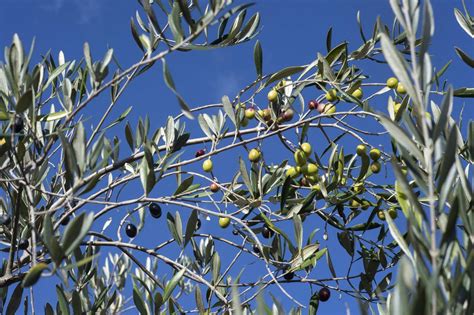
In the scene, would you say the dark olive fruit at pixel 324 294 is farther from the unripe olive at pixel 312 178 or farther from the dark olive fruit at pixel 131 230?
the dark olive fruit at pixel 131 230

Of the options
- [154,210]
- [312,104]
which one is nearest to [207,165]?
[154,210]

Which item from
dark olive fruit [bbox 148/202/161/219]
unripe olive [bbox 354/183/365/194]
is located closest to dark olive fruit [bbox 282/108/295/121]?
unripe olive [bbox 354/183/365/194]

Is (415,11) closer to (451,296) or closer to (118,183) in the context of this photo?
(451,296)

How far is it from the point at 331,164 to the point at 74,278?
1.22 meters

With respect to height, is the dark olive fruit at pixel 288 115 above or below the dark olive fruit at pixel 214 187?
above

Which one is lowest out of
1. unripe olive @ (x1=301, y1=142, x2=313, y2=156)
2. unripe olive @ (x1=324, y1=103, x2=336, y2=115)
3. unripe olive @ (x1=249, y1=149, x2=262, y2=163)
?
unripe olive @ (x1=301, y1=142, x2=313, y2=156)

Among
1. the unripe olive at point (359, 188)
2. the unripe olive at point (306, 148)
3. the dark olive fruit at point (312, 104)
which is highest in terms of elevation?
the dark olive fruit at point (312, 104)

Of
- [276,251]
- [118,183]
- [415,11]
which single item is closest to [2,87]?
[118,183]

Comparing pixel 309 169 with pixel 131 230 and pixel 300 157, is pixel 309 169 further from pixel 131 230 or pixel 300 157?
pixel 131 230

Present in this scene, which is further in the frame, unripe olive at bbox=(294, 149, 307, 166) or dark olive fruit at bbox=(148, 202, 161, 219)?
dark olive fruit at bbox=(148, 202, 161, 219)

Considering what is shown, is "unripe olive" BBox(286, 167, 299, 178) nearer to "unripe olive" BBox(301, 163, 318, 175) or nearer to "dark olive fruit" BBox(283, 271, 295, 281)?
"unripe olive" BBox(301, 163, 318, 175)

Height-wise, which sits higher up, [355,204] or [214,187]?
[214,187]

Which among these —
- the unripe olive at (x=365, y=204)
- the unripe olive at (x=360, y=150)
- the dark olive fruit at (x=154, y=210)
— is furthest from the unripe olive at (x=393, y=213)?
the dark olive fruit at (x=154, y=210)

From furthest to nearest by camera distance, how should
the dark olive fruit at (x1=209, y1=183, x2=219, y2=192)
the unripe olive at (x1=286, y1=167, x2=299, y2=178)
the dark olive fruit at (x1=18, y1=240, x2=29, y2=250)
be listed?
1. the dark olive fruit at (x1=209, y1=183, x2=219, y2=192)
2. the unripe olive at (x1=286, y1=167, x2=299, y2=178)
3. the dark olive fruit at (x1=18, y1=240, x2=29, y2=250)
